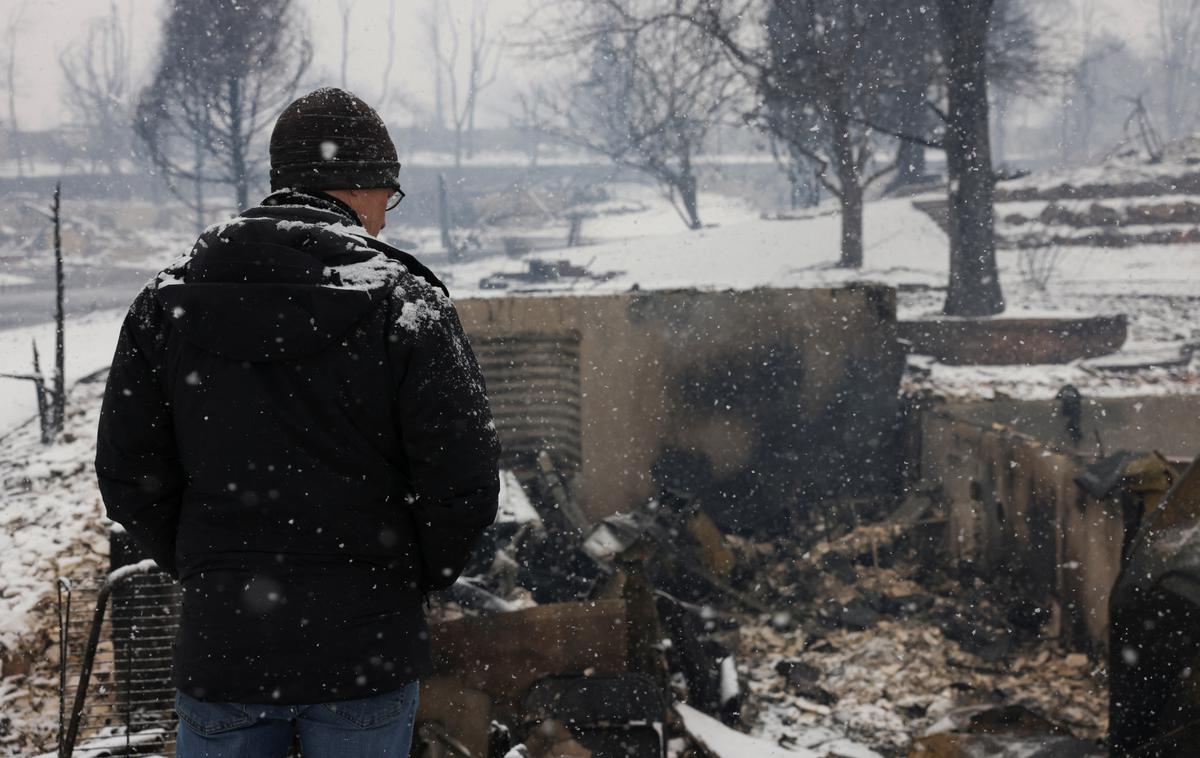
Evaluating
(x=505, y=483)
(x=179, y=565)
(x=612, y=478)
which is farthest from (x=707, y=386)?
(x=179, y=565)

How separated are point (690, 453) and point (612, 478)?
2.25 ft

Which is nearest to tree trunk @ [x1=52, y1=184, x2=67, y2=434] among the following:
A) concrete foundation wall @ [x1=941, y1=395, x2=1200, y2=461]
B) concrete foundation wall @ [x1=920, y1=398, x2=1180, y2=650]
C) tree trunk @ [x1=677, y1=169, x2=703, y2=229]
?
concrete foundation wall @ [x1=920, y1=398, x2=1180, y2=650]

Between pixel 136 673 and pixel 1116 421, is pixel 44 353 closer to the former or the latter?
pixel 136 673

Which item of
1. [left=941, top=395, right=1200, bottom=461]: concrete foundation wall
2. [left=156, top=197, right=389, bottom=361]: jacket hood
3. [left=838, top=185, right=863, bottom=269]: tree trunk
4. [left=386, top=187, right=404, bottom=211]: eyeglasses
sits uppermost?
[left=838, top=185, right=863, bottom=269]: tree trunk

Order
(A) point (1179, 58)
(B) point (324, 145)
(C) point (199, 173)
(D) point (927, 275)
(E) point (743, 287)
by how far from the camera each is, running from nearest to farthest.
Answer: (B) point (324, 145) < (E) point (743, 287) < (D) point (927, 275) < (C) point (199, 173) < (A) point (1179, 58)

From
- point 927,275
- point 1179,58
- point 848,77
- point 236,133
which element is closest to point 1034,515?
point 848,77

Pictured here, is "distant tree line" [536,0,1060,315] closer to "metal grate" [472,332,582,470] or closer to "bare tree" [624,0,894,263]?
"bare tree" [624,0,894,263]

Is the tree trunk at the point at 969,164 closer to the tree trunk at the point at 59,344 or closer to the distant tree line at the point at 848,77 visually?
the distant tree line at the point at 848,77

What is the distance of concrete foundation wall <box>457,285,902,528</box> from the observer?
738 centimetres

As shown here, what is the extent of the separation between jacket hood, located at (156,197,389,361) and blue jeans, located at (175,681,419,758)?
58 centimetres

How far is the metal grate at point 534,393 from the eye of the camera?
7.48 metres

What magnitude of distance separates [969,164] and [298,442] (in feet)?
38.2

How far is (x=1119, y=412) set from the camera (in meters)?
7.19

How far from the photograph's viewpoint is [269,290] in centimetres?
144
